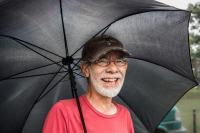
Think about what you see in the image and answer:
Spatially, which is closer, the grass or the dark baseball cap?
the dark baseball cap

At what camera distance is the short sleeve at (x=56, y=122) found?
3332mm

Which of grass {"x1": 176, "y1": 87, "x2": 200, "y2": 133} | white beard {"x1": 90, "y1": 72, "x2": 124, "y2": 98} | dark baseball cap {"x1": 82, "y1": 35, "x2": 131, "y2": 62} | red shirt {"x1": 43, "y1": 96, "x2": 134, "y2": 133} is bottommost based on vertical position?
grass {"x1": 176, "y1": 87, "x2": 200, "y2": 133}

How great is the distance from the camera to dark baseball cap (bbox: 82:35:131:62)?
348 cm

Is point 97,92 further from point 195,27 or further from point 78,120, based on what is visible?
point 195,27

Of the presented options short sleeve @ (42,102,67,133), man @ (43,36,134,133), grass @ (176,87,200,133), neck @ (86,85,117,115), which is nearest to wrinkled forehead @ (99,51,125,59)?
man @ (43,36,134,133)

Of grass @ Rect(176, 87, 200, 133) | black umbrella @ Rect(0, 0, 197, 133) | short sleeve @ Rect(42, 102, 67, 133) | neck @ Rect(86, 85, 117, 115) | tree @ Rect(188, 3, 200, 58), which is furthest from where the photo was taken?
tree @ Rect(188, 3, 200, 58)

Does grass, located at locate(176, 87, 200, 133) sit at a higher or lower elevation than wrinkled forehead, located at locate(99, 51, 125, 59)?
lower

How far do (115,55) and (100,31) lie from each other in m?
0.23

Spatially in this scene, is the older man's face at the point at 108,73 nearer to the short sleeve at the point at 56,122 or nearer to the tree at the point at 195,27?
the short sleeve at the point at 56,122

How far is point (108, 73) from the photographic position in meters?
3.53

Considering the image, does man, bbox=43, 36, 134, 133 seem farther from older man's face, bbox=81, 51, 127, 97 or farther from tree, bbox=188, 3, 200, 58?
tree, bbox=188, 3, 200, 58

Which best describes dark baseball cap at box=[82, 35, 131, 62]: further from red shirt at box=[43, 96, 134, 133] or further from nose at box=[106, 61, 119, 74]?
red shirt at box=[43, 96, 134, 133]

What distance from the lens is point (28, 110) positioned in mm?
4238

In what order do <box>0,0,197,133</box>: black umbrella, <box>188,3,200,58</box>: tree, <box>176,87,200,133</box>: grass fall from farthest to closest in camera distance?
<box>188,3,200,58</box>: tree, <box>176,87,200,133</box>: grass, <box>0,0,197,133</box>: black umbrella
